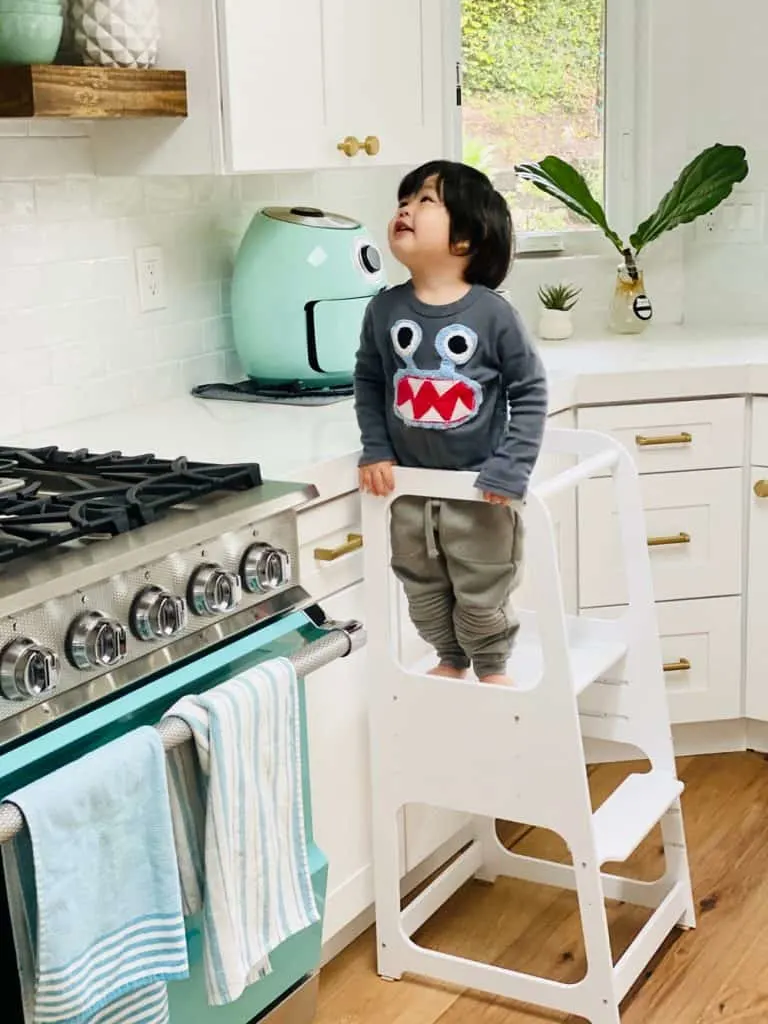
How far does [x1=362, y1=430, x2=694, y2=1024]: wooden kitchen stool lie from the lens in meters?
2.20

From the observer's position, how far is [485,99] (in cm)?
353

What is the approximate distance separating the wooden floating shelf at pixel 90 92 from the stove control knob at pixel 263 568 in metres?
0.74

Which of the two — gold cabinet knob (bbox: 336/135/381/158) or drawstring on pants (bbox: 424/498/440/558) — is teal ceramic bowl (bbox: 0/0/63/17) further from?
drawstring on pants (bbox: 424/498/440/558)

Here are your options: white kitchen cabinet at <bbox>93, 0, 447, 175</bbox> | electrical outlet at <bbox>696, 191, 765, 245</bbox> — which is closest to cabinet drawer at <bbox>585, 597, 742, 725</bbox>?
electrical outlet at <bbox>696, 191, 765, 245</bbox>

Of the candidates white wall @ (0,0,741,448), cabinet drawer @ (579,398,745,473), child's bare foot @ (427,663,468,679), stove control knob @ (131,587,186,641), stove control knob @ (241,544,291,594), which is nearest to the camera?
stove control knob @ (131,587,186,641)

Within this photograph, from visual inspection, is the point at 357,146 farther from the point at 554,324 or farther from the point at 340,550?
the point at 554,324

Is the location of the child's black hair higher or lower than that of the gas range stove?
higher

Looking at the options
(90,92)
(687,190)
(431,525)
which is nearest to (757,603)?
(687,190)

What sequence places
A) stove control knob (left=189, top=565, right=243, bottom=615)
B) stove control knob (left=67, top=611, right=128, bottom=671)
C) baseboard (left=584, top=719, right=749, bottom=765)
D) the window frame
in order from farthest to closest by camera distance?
the window frame, baseboard (left=584, top=719, right=749, bottom=765), stove control knob (left=189, top=565, right=243, bottom=615), stove control knob (left=67, top=611, right=128, bottom=671)

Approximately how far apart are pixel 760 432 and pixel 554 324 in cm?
64

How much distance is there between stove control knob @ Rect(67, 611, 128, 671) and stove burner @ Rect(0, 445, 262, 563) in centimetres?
11

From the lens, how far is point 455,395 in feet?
7.09

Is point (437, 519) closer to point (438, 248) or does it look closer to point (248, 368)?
point (438, 248)

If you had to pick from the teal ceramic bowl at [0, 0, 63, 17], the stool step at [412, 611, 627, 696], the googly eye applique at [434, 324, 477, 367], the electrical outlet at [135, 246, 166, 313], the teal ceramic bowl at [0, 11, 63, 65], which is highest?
the teal ceramic bowl at [0, 0, 63, 17]
